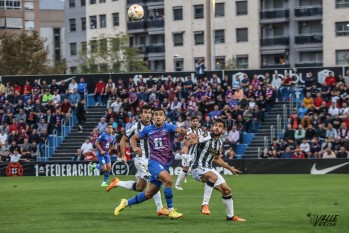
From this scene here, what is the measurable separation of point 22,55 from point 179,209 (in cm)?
6878

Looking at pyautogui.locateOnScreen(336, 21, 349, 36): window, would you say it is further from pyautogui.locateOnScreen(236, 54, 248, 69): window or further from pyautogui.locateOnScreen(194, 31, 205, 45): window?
pyautogui.locateOnScreen(194, 31, 205, 45): window

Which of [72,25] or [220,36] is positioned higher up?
[72,25]

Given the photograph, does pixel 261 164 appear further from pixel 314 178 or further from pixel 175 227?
pixel 175 227

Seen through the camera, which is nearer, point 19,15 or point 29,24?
point 19,15

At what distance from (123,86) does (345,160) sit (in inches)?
583

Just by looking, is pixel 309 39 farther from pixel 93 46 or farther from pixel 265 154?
pixel 265 154

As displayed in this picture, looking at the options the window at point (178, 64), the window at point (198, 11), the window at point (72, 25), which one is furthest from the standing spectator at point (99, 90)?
the window at point (72, 25)

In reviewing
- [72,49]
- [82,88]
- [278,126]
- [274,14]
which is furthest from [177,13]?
[278,126]

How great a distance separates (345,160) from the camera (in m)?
41.0

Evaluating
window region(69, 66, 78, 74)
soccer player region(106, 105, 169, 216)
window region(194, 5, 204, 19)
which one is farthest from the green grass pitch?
window region(69, 66, 78, 74)

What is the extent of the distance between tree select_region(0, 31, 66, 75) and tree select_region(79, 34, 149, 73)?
8.92 m

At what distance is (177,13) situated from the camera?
100 meters

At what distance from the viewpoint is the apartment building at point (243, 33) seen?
299 ft

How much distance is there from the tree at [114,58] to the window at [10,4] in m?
29.3
